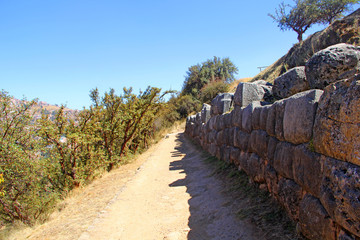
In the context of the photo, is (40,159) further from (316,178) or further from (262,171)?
(316,178)

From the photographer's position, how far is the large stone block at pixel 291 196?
10.5 feet

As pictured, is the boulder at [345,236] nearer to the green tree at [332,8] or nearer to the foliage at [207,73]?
the green tree at [332,8]

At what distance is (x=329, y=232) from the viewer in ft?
8.03

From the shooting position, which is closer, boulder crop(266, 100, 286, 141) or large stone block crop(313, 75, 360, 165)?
large stone block crop(313, 75, 360, 165)

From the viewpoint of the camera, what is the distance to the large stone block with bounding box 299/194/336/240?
8.10 feet

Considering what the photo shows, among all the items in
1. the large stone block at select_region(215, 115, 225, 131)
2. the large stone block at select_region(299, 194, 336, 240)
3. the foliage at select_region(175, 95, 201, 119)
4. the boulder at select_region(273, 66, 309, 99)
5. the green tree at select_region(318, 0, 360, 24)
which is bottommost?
the large stone block at select_region(299, 194, 336, 240)

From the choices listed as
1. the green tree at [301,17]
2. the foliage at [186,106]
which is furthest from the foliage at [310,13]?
Answer: the foliage at [186,106]

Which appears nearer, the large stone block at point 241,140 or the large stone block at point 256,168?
the large stone block at point 256,168

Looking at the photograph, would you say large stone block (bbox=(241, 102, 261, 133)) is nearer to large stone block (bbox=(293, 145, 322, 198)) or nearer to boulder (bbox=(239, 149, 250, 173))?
boulder (bbox=(239, 149, 250, 173))

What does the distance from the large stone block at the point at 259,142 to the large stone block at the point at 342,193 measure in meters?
1.97

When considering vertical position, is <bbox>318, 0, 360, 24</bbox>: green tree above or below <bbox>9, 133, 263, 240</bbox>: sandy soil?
above

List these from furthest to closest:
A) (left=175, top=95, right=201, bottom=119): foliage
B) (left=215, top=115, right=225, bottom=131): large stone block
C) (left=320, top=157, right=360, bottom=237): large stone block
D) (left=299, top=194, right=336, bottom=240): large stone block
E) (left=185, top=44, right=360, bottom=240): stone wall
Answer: (left=175, top=95, right=201, bottom=119): foliage → (left=215, top=115, right=225, bottom=131): large stone block → (left=299, top=194, right=336, bottom=240): large stone block → (left=185, top=44, right=360, bottom=240): stone wall → (left=320, top=157, right=360, bottom=237): large stone block

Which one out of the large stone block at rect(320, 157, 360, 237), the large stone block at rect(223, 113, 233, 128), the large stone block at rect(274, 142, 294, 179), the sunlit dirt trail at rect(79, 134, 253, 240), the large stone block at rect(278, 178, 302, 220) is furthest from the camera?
the large stone block at rect(223, 113, 233, 128)

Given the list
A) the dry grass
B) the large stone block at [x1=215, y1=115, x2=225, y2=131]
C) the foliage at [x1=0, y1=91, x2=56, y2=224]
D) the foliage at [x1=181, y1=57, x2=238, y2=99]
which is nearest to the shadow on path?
the large stone block at [x1=215, y1=115, x2=225, y2=131]
